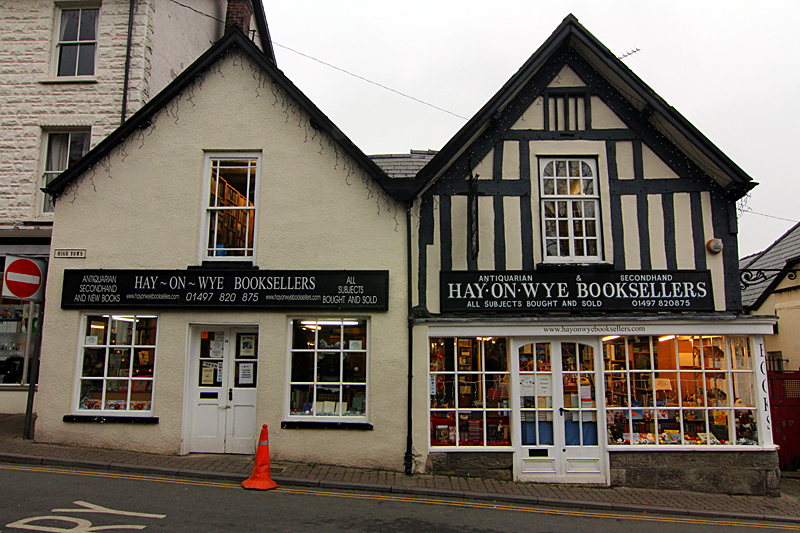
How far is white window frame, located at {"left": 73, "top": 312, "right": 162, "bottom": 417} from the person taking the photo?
9.71m

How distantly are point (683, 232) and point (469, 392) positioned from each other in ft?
16.2

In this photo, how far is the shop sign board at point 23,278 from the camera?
32.1 feet

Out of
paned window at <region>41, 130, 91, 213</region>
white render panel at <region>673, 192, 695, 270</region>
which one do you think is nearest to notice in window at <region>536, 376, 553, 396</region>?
white render panel at <region>673, 192, 695, 270</region>

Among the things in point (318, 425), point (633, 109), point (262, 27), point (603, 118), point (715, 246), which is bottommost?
point (318, 425)

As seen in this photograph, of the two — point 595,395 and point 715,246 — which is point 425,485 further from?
point 715,246

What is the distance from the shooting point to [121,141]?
10359mm

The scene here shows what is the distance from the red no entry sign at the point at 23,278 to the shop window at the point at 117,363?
1.22 m

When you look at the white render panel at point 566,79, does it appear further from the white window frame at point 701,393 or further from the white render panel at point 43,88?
the white render panel at point 43,88

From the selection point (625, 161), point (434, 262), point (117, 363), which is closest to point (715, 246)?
point (625, 161)

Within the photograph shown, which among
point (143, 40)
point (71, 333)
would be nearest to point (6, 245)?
point (71, 333)

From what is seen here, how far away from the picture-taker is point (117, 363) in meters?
10.0

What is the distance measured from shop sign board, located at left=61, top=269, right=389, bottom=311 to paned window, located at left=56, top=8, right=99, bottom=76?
21.0ft

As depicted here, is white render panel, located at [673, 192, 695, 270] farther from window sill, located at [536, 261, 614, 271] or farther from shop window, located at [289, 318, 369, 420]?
shop window, located at [289, 318, 369, 420]

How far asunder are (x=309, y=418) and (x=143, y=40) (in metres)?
10.2
